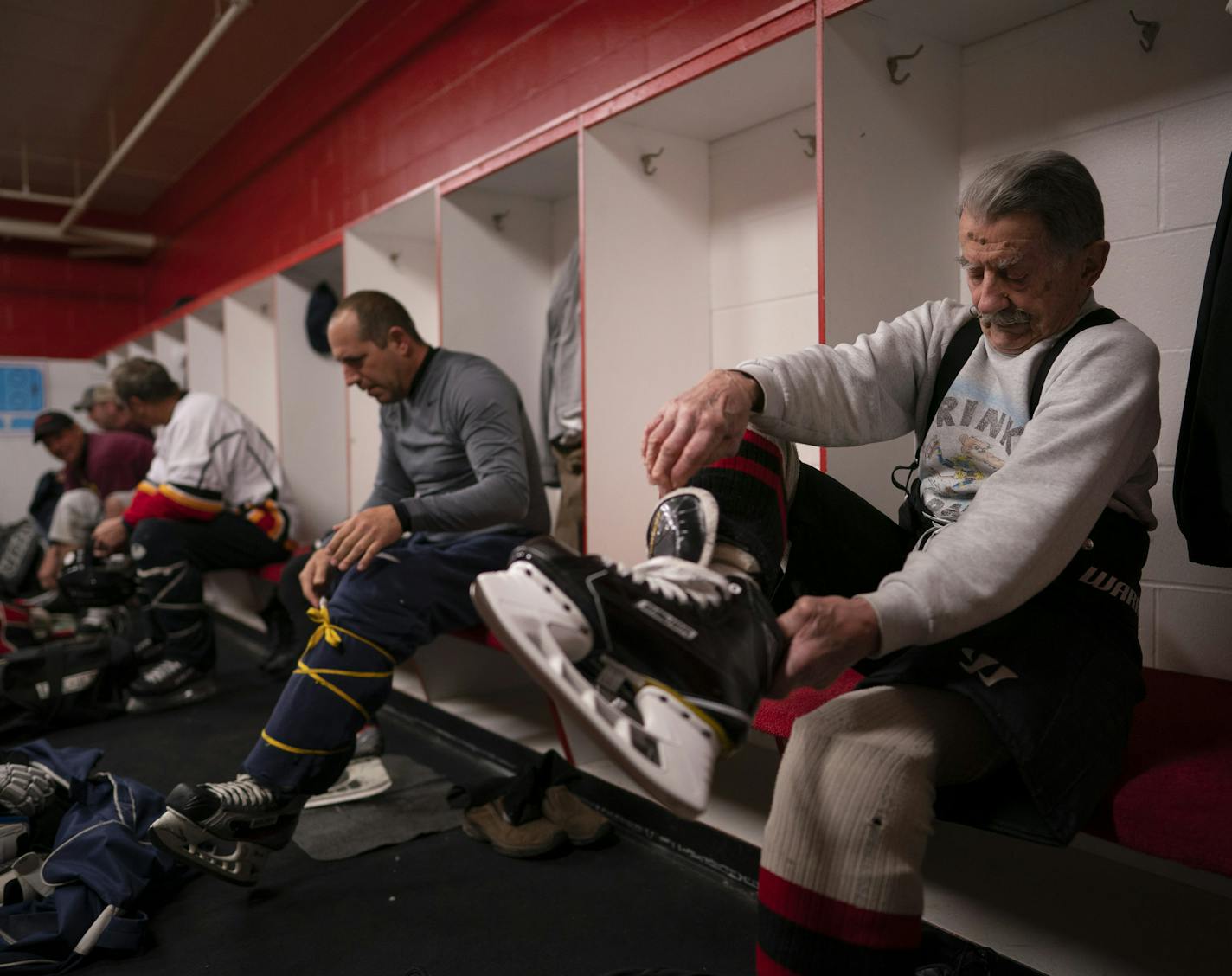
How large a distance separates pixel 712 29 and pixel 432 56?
1.54 meters

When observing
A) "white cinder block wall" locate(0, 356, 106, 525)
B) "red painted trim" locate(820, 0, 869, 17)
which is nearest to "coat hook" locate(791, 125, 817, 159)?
"red painted trim" locate(820, 0, 869, 17)

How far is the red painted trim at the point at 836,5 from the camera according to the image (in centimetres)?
153

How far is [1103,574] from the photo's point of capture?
1051mm

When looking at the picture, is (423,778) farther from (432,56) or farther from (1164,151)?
Answer: (432,56)

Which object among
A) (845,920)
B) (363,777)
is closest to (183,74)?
(363,777)

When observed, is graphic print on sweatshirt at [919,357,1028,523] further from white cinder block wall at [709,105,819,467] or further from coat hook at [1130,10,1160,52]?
white cinder block wall at [709,105,819,467]

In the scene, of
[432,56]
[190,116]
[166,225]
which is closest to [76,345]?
[166,225]

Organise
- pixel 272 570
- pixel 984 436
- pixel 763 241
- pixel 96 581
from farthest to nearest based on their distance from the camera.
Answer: pixel 96 581
pixel 272 570
pixel 763 241
pixel 984 436

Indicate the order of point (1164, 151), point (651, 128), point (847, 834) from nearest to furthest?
point (847, 834) < point (1164, 151) < point (651, 128)

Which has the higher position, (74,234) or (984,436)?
(74,234)

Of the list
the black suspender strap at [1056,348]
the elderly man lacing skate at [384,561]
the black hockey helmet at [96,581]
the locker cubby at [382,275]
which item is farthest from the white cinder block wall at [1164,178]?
the black hockey helmet at [96,581]

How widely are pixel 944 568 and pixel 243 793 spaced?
1.19 metres

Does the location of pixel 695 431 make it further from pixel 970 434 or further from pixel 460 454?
pixel 460 454

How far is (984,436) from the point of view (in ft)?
3.77
